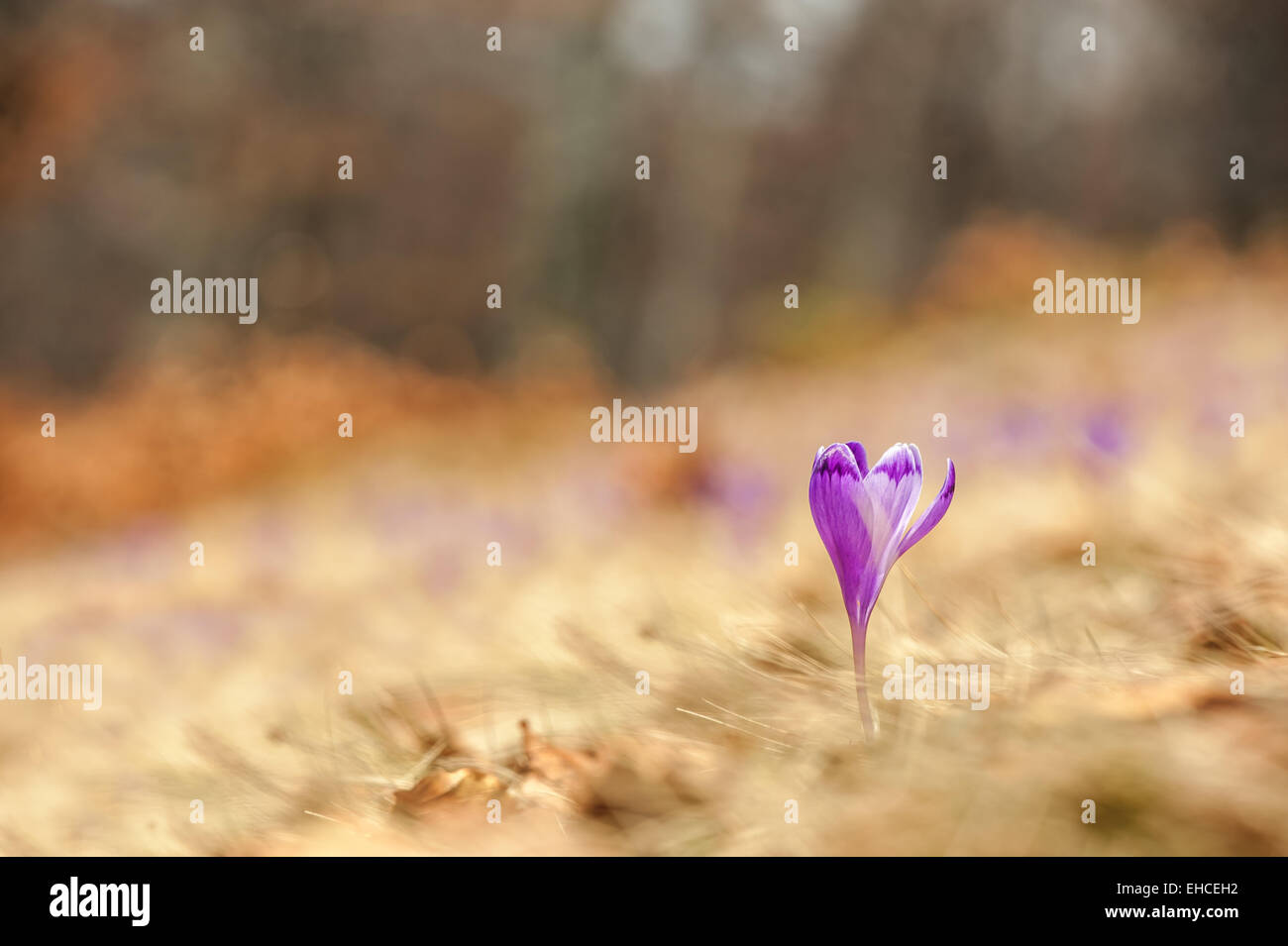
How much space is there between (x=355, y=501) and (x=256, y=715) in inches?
24.7

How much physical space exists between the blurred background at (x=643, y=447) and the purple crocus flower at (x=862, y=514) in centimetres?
3

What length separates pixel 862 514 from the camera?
0.92 ft

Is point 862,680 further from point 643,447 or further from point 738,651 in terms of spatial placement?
point 643,447

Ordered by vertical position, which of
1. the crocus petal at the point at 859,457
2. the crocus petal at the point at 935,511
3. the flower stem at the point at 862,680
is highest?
the crocus petal at the point at 859,457

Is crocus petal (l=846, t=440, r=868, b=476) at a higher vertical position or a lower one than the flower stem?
higher

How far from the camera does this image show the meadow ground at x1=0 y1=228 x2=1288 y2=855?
0.22m

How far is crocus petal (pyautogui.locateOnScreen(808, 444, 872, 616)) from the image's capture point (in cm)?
28

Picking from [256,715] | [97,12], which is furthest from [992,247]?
[97,12]

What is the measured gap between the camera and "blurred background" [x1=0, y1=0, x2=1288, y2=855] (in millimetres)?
255

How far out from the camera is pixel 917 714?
0.82ft

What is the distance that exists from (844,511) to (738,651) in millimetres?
68

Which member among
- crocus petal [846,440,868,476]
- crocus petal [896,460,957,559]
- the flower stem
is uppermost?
crocus petal [846,440,868,476]

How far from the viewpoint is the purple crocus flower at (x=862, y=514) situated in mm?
277

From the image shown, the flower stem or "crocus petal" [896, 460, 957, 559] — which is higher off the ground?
"crocus petal" [896, 460, 957, 559]
